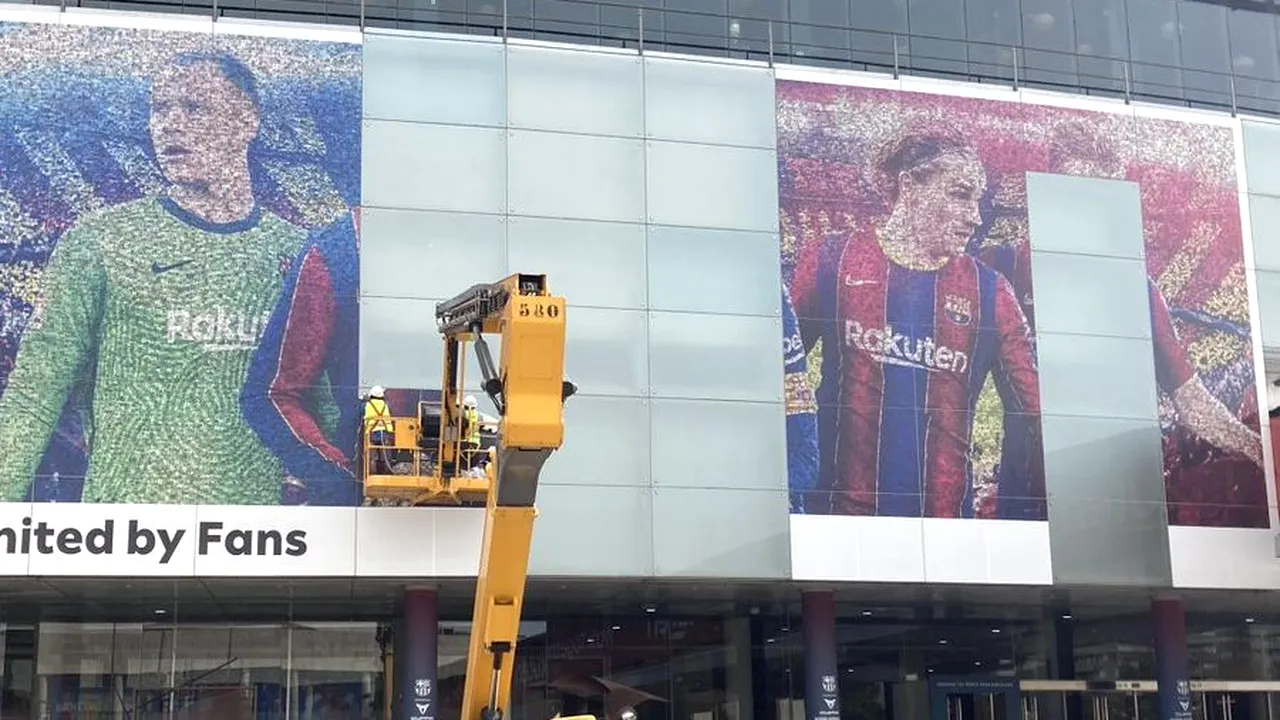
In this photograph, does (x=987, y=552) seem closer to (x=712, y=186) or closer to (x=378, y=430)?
(x=712, y=186)

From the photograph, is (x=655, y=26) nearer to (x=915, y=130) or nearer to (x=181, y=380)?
(x=915, y=130)

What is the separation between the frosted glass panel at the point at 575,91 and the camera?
3180 centimetres

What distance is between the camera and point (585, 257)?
1240 inches

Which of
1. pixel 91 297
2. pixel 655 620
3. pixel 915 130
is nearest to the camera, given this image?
pixel 91 297

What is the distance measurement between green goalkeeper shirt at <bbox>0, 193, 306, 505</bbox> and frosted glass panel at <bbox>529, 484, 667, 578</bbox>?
4.81 m

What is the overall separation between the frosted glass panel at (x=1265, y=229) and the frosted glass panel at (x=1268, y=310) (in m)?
0.31

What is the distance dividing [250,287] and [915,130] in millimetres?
13522

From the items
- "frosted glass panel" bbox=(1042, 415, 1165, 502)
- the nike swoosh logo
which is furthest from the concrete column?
the nike swoosh logo

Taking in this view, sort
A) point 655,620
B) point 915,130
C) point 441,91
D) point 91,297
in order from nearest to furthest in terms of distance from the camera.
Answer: point 91,297
point 441,91
point 915,130
point 655,620

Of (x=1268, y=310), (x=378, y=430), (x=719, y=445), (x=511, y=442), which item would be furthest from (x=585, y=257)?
(x=1268, y=310)

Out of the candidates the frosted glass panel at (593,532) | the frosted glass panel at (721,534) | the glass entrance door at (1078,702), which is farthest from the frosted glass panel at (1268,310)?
the frosted glass panel at (593,532)

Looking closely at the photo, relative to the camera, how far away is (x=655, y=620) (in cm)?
4025

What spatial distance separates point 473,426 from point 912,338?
961 centimetres

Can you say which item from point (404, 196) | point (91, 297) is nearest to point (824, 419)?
point (404, 196)
